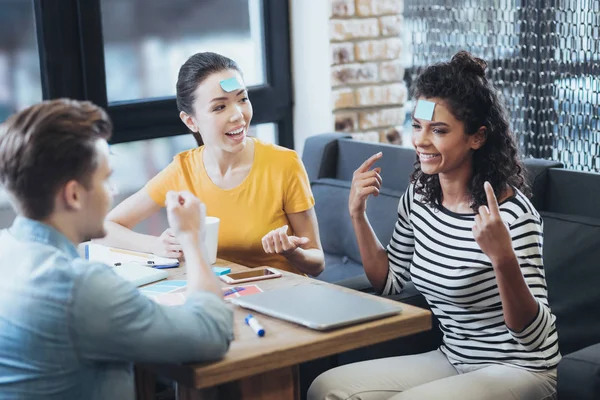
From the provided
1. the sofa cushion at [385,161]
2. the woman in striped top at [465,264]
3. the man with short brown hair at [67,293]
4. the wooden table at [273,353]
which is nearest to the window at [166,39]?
the sofa cushion at [385,161]

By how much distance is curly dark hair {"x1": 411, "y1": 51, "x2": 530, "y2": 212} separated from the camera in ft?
6.55

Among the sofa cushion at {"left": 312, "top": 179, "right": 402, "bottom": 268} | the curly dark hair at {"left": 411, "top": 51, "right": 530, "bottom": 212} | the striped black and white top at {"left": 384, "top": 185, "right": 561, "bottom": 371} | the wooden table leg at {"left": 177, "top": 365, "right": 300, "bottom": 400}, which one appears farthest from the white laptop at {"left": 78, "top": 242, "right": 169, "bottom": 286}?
the sofa cushion at {"left": 312, "top": 179, "right": 402, "bottom": 268}

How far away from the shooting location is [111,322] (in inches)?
51.6

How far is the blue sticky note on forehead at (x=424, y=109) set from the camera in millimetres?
2033

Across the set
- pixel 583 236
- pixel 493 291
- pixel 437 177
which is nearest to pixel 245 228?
pixel 437 177

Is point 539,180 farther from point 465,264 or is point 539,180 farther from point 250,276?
point 250,276

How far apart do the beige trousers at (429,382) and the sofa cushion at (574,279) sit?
319 millimetres

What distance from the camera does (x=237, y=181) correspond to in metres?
2.36

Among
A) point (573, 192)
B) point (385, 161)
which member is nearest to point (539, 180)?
point (573, 192)

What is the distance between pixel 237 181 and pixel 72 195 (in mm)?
1002

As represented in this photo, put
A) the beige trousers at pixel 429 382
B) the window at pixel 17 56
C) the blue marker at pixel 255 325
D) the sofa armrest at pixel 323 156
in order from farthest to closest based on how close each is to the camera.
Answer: the sofa armrest at pixel 323 156 → the window at pixel 17 56 → the beige trousers at pixel 429 382 → the blue marker at pixel 255 325

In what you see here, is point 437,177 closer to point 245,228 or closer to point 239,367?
point 245,228

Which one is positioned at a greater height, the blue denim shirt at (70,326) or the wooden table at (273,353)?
the blue denim shirt at (70,326)

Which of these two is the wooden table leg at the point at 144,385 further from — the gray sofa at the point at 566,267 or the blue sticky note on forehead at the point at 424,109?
the blue sticky note on forehead at the point at 424,109
